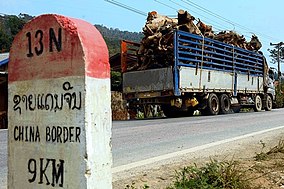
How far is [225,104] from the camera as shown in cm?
1986

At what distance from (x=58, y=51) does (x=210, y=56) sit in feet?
54.2

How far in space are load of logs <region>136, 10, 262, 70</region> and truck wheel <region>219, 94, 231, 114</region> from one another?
2.91 meters

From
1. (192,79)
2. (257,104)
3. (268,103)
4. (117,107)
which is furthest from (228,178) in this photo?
(268,103)

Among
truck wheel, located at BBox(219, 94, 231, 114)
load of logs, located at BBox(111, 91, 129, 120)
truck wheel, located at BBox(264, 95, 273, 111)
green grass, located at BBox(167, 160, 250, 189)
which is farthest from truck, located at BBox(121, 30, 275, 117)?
green grass, located at BBox(167, 160, 250, 189)

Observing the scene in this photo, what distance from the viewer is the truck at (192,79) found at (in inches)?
634

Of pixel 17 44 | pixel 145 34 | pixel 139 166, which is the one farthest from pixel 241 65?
pixel 17 44

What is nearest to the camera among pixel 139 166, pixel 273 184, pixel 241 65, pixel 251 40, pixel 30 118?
pixel 30 118

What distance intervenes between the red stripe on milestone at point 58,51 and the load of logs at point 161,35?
1400 cm

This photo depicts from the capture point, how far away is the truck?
16094mm

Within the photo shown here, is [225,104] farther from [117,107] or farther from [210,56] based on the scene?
[117,107]

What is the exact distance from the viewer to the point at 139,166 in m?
6.14

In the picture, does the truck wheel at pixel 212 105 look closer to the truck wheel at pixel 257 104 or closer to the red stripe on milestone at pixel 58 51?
the truck wheel at pixel 257 104

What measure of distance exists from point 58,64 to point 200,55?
1560 cm

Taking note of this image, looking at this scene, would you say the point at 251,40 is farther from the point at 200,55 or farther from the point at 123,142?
the point at 123,142
